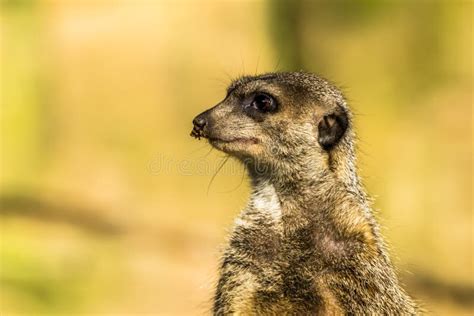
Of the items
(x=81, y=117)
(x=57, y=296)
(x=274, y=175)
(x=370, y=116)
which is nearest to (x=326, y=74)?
(x=370, y=116)

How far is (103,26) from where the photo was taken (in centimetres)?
746

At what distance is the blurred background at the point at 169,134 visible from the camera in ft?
22.9

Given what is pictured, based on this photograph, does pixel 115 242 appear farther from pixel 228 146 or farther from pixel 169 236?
pixel 228 146

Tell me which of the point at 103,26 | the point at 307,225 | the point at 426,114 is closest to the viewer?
the point at 307,225

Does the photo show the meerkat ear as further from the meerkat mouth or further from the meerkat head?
the meerkat mouth

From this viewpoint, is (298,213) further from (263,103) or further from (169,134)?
(169,134)

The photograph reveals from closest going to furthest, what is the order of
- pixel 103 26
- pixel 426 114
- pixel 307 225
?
pixel 307 225, pixel 426 114, pixel 103 26

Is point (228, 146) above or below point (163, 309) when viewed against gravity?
below

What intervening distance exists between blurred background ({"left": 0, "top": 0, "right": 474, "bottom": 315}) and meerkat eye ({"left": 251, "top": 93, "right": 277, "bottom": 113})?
10.4 feet

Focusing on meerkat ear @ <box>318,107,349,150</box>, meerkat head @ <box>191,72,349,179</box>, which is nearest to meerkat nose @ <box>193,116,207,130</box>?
meerkat head @ <box>191,72,349,179</box>

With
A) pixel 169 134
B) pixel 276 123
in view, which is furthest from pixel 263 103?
pixel 169 134

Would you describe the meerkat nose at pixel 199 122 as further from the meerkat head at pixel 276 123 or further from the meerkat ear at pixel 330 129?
the meerkat ear at pixel 330 129

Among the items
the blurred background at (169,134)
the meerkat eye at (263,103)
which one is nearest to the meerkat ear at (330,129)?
the meerkat eye at (263,103)

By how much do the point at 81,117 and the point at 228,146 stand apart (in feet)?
13.3
